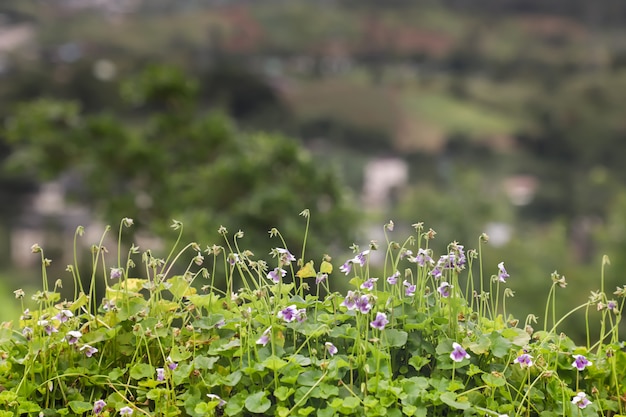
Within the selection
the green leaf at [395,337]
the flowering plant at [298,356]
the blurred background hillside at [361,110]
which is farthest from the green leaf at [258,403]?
the blurred background hillside at [361,110]

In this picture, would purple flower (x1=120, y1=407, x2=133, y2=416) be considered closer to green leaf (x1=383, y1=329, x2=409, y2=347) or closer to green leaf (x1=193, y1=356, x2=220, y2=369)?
green leaf (x1=193, y1=356, x2=220, y2=369)

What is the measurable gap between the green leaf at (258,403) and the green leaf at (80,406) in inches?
9.7

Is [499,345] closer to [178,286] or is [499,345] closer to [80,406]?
[178,286]

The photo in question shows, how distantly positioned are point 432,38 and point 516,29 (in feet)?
3.98

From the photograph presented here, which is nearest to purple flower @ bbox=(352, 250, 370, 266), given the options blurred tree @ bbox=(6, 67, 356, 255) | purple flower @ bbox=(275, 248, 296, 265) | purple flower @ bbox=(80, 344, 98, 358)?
purple flower @ bbox=(275, 248, 296, 265)

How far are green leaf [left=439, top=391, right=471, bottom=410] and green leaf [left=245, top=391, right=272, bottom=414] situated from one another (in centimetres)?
25

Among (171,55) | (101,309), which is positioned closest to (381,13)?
(171,55)

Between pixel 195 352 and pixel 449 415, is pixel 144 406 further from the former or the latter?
pixel 449 415

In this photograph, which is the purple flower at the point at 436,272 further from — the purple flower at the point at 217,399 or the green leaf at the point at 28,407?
the green leaf at the point at 28,407

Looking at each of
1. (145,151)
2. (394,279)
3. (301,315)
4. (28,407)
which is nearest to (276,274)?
(301,315)

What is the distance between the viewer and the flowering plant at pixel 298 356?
113 cm

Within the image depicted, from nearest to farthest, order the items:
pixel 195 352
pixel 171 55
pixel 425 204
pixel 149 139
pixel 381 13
Result: pixel 195 352
pixel 149 139
pixel 425 204
pixel 171 55
pixel 381 13

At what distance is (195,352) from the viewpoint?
1.25 meters

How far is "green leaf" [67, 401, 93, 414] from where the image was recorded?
1.15m
